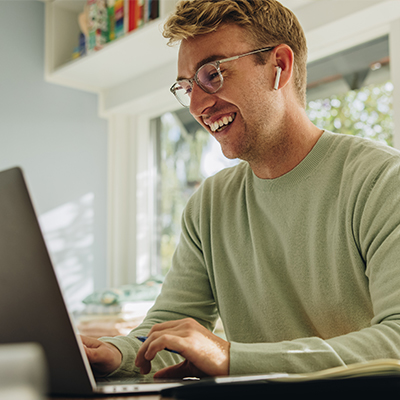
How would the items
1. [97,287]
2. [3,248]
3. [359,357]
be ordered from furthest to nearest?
1. [97,287]
2. [359,357]
3. [3,248]

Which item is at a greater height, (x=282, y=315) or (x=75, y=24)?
(x=75, y=24)

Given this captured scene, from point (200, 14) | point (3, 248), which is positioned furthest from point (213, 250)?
point (3, 248)

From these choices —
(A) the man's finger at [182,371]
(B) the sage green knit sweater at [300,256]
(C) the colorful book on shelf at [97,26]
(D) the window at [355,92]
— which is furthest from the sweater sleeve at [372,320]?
(C) the colorful book on shelf at [97,26]

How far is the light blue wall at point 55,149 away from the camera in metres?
2.84

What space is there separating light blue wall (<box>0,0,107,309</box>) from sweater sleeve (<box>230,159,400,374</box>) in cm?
225

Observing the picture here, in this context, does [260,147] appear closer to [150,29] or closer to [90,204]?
[150,29]

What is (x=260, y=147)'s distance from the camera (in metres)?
1.17

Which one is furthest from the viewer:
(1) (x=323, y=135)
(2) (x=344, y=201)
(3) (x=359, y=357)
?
(1) (x=323, y=135)

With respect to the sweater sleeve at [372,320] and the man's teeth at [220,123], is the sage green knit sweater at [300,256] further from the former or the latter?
the man's teeth at [220,123]

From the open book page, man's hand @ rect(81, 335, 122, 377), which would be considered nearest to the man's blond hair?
man's hand @ rect(81, 335, 122, 377)

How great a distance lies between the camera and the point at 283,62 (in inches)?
47.7

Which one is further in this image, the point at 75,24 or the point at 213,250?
the point at 75,24

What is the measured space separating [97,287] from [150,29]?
5.25 ft

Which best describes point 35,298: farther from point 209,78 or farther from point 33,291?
point 209,78
